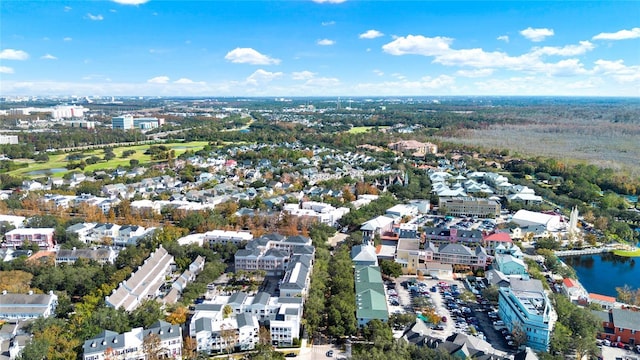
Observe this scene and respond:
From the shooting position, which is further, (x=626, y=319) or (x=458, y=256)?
(x=458, y=256)

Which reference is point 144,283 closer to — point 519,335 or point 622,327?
point 519,335

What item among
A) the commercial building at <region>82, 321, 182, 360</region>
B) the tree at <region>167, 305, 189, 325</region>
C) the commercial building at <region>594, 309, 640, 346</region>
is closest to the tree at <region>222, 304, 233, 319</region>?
the tree at <region>167, 305, 189, 325</region>

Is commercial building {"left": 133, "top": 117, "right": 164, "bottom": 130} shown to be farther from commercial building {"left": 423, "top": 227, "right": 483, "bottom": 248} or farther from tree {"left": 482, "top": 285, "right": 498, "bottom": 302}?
tree {"left": 482, "top": 285, "right": 498, "bottom": 302}

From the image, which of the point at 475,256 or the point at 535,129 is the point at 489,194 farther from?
the point at 535,129

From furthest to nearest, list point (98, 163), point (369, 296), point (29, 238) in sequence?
point (98, 163) → point (29, 238) → point (369, 296)

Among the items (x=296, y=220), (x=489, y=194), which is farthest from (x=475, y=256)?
(x=489, y=194)

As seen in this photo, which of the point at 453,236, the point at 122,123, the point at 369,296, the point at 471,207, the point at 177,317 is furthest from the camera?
the point at 122,123

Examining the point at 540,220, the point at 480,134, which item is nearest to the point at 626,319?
the point at 540,220
